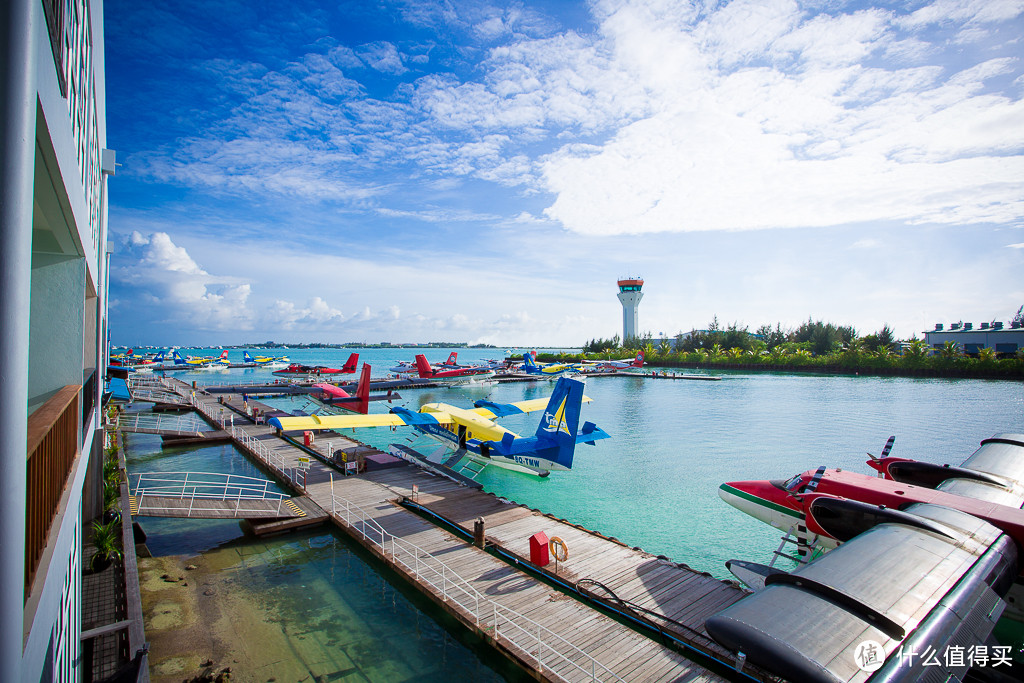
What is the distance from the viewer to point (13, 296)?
95.3 inches

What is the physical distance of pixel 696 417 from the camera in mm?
42688

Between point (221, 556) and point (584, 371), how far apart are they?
7476 centimetres

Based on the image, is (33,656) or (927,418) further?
(927,418)

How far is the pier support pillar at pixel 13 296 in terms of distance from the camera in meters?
2.37

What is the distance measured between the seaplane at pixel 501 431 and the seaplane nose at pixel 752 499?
581cm

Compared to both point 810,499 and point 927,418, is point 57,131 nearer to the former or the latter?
point 810,499

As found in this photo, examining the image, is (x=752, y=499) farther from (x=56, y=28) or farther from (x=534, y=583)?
(x=56, y=28)

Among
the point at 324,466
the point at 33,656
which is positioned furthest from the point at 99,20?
the point at 324,466

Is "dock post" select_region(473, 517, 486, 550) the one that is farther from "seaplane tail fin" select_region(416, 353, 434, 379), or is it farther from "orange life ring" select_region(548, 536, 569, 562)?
"seaplane tail fin" select_region(416, 353, 434, 379)

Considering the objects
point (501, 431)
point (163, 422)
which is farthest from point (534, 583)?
point (163, 422)

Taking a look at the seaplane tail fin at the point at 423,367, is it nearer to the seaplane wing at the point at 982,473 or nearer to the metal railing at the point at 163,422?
the metal railing at the point at 163,422

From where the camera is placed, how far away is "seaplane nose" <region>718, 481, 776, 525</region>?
14.6 m

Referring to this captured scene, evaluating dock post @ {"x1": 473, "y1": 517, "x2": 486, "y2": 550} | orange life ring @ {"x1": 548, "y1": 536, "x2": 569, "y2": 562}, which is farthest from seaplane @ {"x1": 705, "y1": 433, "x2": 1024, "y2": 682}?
dock post @ {"x1": 473, "y1": 517, "x2": 486, "y2": 550}

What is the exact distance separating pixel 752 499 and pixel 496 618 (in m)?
9.34
